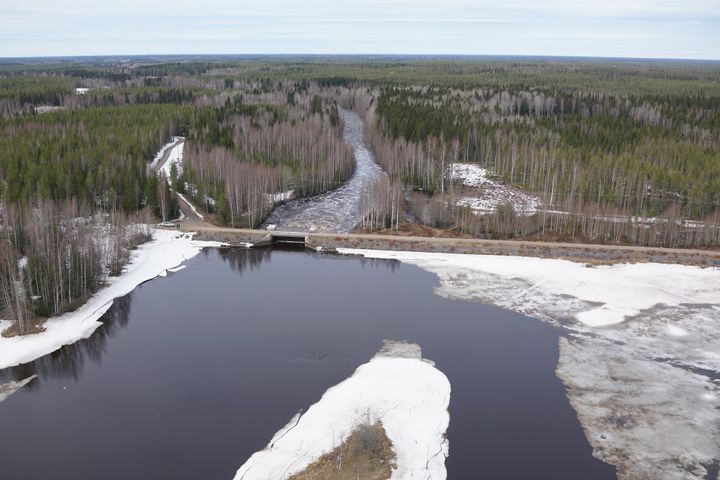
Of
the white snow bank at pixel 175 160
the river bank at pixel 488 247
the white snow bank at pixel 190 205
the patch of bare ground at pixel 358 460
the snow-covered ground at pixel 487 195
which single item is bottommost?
the patch of bare ground at pixel 358 460

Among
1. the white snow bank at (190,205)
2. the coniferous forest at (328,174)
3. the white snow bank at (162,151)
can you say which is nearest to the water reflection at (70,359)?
the coniferous forest at (328,174)

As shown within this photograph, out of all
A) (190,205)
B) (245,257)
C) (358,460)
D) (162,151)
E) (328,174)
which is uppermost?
(162,151)

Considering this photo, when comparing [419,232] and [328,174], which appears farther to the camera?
[328,174]

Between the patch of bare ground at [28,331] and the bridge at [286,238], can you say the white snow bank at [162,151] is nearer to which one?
the bridge at [286,238]

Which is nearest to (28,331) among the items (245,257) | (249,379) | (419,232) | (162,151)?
(249,379)

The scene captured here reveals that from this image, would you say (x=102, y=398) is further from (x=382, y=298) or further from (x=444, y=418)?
(x=382, y=298)

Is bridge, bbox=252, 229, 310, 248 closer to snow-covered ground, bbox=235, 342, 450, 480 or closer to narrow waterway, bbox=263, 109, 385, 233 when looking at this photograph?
narrow waterway, bbox=263, 109, 385, 233

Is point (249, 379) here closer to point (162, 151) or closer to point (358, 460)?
point (358, 460)
